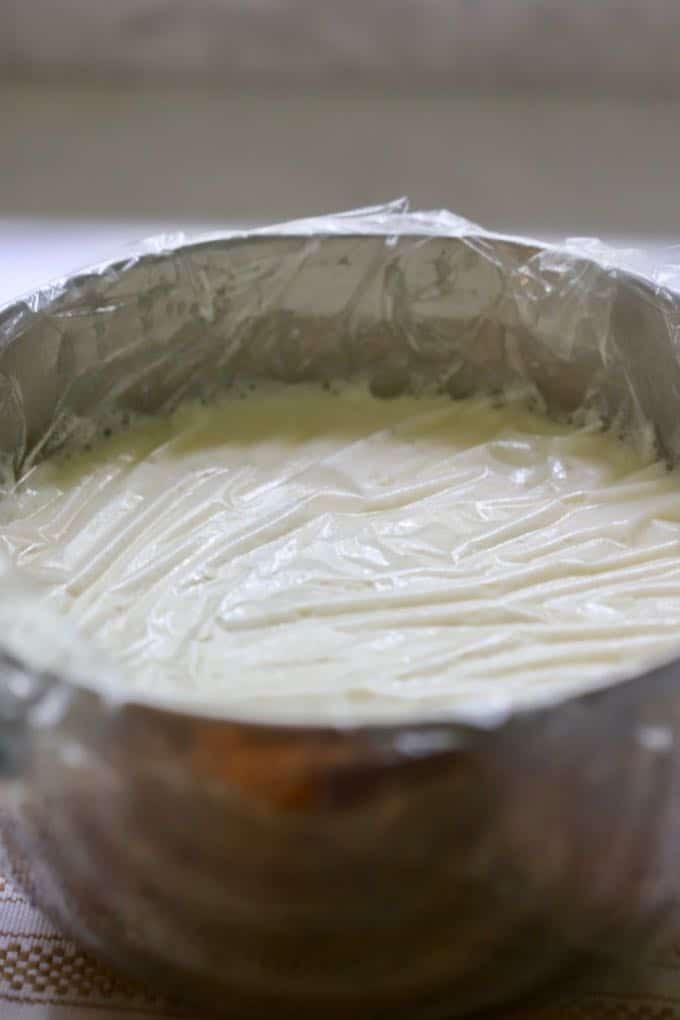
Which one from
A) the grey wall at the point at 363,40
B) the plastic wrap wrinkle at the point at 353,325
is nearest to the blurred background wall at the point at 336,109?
the grey wall at the point at 363,40

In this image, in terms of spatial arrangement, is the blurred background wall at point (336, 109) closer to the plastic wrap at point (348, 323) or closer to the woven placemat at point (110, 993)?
the plastic wrap at point (348, 323)

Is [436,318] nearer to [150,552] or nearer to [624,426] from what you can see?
[624,426]

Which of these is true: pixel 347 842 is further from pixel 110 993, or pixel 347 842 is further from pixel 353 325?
pixel 353 325

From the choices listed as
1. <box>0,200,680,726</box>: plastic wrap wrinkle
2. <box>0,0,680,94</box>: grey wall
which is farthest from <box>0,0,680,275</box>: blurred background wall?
<box>0,200,680,726</box>: plastic wrap wrinkle

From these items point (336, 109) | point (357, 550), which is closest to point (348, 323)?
point (357, 550)

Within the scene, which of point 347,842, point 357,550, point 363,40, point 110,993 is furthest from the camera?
point 363,40

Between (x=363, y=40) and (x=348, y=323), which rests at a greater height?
(x=363, y=40)

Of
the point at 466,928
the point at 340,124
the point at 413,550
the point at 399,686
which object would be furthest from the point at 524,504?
the point at 340,124

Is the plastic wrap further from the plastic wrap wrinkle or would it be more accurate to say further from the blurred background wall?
the blurred background wall
